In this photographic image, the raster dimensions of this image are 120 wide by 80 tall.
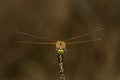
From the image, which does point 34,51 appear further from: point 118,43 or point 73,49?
point 118,43

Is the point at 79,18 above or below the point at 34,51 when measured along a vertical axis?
above

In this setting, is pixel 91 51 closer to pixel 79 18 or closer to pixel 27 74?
pixel 79 18

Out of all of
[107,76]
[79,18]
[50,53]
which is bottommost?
[107,76]

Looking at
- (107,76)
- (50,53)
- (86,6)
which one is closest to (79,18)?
(86,6)

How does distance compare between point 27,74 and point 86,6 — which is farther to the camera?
point 86,6

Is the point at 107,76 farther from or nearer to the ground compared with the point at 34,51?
nearer to the ground

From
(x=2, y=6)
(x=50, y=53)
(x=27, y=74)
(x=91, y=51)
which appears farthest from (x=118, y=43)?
(x=2, y=6)
